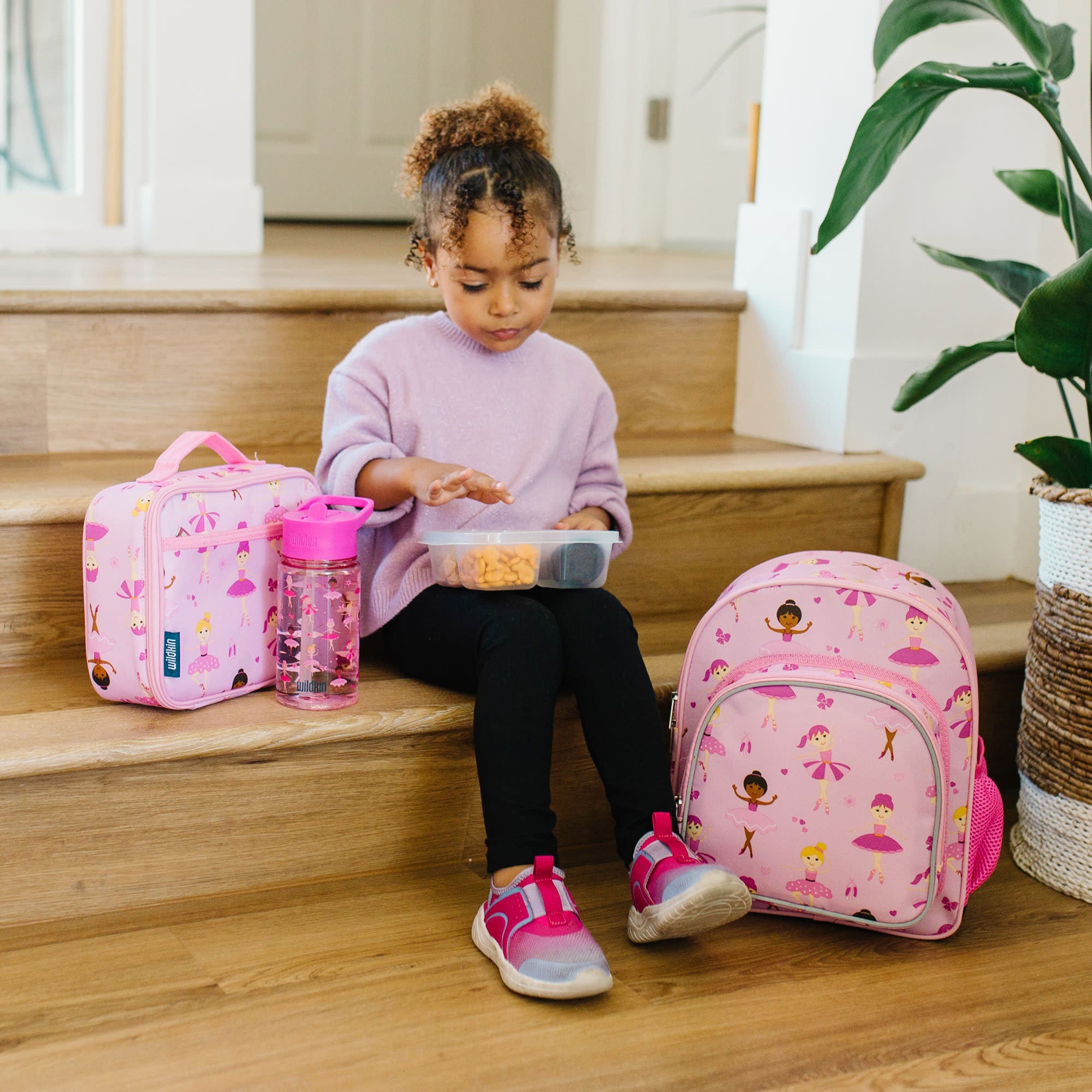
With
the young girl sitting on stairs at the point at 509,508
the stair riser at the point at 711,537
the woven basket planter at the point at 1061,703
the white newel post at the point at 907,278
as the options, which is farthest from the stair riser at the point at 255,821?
the white newel post at the point at 907,278

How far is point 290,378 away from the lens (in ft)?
5.57

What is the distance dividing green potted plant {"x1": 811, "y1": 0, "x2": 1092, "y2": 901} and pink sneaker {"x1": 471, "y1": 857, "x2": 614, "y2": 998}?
506mm

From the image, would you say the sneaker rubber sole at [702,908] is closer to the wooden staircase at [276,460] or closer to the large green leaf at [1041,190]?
the wooden staircase at [276,460]

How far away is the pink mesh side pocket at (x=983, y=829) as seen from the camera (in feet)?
4.11

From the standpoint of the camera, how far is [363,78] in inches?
143

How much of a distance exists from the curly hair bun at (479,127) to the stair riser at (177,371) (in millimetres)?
377

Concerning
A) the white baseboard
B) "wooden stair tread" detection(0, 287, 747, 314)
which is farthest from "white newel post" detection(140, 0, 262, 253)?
"wooden stair tread" detection(0, 287, 747, 314)

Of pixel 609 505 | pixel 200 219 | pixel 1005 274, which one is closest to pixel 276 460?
pixel 609 505

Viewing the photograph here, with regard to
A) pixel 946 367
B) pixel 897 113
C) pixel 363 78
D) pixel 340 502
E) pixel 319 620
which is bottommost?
pixel 319 620

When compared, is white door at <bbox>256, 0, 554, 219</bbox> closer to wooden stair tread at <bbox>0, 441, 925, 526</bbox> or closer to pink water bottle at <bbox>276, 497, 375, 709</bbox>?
wooden stair tread at <bbox>0, 441, 925, 526</bbox>

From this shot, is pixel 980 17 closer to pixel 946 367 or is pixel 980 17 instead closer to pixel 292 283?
pixel 946 367

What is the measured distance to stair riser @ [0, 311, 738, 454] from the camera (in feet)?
5.18

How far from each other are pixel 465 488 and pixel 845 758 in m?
0.41

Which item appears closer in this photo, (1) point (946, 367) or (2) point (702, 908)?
(2) point (702, 908)
